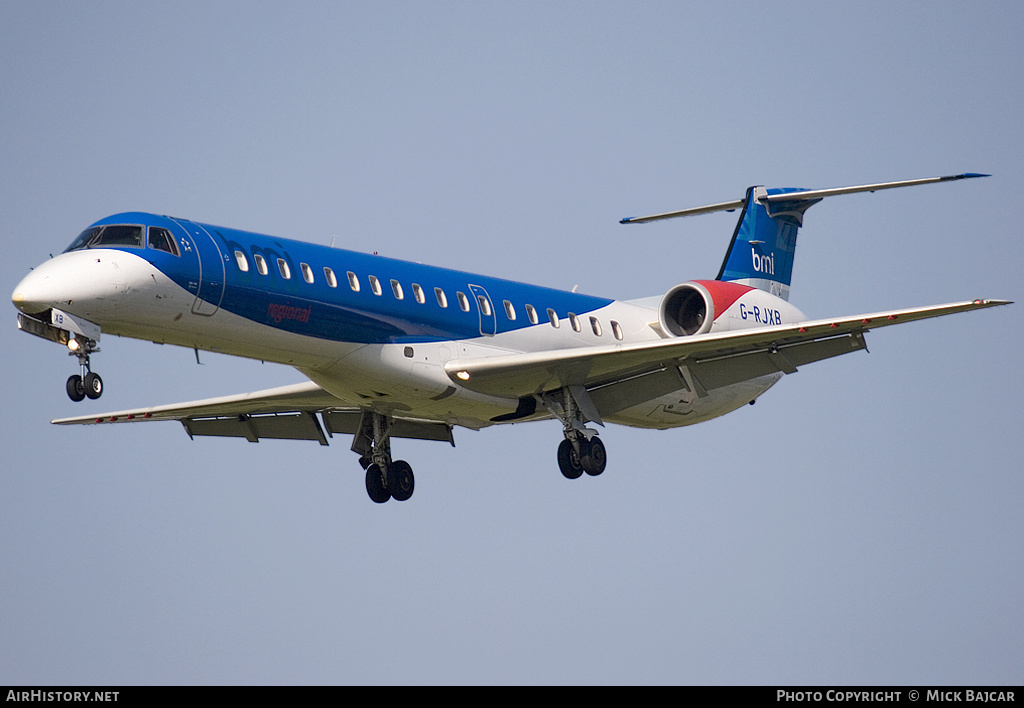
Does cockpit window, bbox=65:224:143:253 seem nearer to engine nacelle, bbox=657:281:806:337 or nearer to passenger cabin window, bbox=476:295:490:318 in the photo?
passenger cabin window, bbox=476:295:490:318

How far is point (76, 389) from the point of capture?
18578 millimetres

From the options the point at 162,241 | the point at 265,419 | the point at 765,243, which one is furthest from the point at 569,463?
the point at 162,241

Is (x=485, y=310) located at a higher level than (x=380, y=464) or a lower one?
higher

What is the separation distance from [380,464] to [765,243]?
8.54m

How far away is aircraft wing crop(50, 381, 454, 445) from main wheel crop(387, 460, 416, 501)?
76cm

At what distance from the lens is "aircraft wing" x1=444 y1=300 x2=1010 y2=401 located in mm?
21516

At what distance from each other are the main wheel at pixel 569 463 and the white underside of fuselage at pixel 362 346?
35.5 inches

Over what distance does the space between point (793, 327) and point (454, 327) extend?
5019 millimetres

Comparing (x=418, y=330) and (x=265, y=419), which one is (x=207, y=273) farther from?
(x=265, y=419)

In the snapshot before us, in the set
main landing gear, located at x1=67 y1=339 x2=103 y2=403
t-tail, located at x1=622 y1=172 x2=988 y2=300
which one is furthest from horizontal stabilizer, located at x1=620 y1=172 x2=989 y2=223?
main landing gear, located at x1=67 y1=339 x2=103 y2=403
